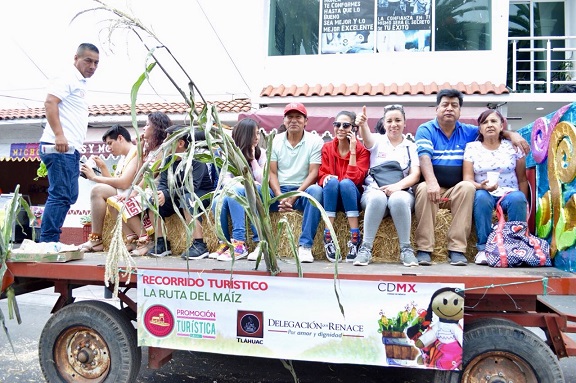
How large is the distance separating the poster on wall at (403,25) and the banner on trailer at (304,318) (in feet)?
→ 28.5

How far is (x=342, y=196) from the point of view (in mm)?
3830

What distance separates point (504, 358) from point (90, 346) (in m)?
2.92

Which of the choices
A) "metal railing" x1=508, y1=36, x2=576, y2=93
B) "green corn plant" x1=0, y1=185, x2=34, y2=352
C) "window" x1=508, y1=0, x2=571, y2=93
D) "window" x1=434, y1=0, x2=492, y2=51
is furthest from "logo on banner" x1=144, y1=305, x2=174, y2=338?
"window" x1=508, y1=0, x2=571, y2=93

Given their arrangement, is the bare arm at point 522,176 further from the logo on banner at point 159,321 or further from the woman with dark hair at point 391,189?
the logo on banner at point 159,321

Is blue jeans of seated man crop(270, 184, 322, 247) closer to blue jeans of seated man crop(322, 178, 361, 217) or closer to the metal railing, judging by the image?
blue jeans of seated man crop(322, 178, 361, 217)

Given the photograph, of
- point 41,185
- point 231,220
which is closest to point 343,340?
point 231,220

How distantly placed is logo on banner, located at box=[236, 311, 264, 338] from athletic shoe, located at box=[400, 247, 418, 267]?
1190 mm

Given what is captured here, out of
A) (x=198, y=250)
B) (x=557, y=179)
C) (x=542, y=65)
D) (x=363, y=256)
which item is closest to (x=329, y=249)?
(x=363, y=256)

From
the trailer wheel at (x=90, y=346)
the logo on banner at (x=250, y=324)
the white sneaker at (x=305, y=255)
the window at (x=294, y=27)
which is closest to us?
the logo on banner at (x=250, y=324)

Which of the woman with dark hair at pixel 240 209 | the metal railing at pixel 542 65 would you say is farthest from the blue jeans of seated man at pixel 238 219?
the metal railing at pixel 542 65

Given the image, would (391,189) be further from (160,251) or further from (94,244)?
(94,244)

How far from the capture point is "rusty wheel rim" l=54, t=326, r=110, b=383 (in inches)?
133

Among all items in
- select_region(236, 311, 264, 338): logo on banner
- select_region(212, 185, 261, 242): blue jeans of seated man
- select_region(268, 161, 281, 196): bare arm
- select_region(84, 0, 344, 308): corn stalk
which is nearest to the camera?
select_region(84, 0, 344, 308): corn stalk

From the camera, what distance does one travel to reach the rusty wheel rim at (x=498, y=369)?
2807 mm
